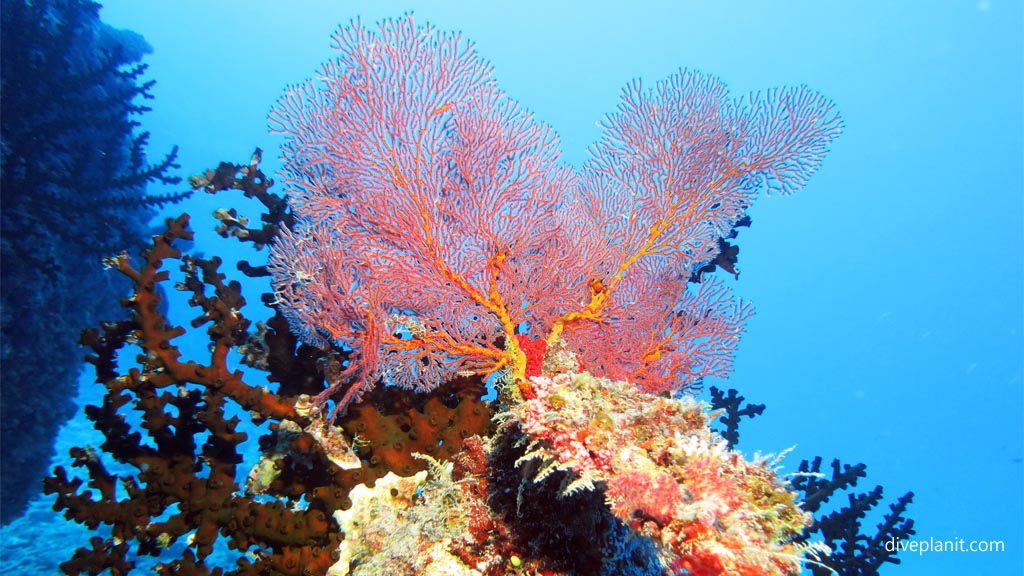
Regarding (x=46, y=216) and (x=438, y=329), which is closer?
(x=438, y=329)

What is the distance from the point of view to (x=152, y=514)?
3.70 metres

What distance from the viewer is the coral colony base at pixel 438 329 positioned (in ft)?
9.26

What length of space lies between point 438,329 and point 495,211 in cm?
116

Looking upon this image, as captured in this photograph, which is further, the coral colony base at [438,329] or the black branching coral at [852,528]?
the black branching coral at [852,528]

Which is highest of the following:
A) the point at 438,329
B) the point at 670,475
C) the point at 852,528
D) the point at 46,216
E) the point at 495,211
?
the point at 46,216

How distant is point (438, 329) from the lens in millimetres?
4242

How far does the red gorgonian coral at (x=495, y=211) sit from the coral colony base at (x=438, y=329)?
0.07 feet

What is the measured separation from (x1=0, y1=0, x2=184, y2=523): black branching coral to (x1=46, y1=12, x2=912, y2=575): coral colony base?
7.48 meters

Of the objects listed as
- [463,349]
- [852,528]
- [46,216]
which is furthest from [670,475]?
[46,216]

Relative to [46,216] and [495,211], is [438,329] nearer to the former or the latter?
[495,211]

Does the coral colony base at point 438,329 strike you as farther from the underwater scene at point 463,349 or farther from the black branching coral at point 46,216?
the black branching coral at point 46,216

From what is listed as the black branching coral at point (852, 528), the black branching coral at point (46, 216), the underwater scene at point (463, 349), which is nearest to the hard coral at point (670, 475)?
the underwater scene at point (463, 349)

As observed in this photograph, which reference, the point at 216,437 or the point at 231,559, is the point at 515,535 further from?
the point at 231,559

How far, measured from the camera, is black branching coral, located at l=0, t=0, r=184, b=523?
921 centimetres
